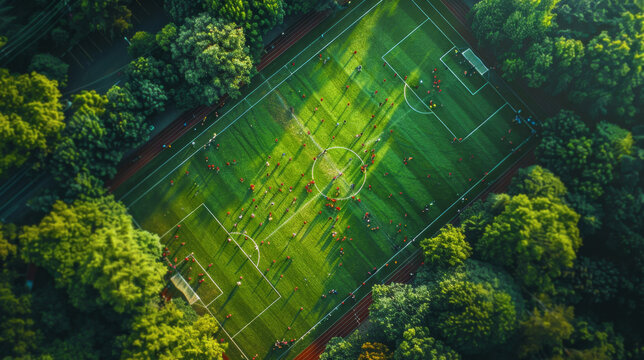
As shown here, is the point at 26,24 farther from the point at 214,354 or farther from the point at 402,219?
the point at 402,219

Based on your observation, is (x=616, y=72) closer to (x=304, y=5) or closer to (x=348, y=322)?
(x=304, y=5)

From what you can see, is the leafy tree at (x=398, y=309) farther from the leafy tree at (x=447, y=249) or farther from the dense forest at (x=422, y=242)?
the leafy tree at (x=447, y=249)

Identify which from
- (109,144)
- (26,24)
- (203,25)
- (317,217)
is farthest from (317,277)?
(26,24)

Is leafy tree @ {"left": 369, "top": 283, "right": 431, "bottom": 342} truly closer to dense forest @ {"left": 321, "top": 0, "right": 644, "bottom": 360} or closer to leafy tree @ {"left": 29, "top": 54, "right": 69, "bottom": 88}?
dense forest @ {"left": 321, "top": 0, "right": 644, "bottom": 360}

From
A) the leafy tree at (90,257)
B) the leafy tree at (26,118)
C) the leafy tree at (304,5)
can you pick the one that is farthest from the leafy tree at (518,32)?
the leafy tree at (26,118)

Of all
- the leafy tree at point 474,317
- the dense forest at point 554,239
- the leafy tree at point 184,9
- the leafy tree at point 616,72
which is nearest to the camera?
the leafy tree at point 474,317

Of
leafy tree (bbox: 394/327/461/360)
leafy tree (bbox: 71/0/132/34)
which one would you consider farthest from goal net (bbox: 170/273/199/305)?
leafy tree (bbox: 71/0/132/34)
